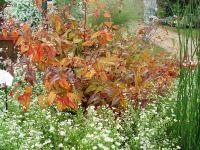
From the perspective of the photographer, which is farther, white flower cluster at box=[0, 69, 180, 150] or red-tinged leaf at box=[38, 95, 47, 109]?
red-tinged leaf at box=[38, 95, 47, 109]

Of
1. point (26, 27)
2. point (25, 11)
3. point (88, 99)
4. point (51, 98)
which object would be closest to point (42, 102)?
point (51, 98)

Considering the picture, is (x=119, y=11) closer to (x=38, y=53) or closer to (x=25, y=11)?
(x=25, y=11)

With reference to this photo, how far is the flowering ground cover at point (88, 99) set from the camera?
3428 mm

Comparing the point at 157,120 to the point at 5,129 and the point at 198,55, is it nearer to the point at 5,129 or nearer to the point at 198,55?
the point at 198,55

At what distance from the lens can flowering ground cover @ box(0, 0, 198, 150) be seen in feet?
11.2

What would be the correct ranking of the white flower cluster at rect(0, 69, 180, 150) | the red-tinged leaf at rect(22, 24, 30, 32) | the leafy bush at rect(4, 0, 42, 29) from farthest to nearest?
the leafy bush at rect(4, 0, 42, 29) → the red-tinged leaf at rect(22, 24, 30, 32) → the white flower cluster at rect(0, 69, 180, 150)

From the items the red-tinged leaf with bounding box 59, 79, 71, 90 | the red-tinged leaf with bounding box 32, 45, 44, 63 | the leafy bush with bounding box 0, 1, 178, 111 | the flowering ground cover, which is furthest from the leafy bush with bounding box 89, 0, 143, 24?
the red-tinged leaf with bounding box 59, 79, 71, 90

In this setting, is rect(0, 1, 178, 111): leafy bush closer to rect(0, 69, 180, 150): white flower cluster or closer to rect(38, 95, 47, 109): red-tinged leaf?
rect(38, 95, 47, 109): red-tinged leaf

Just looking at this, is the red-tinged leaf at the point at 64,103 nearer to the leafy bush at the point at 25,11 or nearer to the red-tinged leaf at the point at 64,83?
the red-tinged leaf at the point at 64,83

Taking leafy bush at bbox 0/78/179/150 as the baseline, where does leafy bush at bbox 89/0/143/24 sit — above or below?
above

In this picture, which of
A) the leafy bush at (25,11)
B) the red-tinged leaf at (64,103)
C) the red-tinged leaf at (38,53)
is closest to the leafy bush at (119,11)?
the leafy bush at (25,11)

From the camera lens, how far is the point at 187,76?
12.2 feet

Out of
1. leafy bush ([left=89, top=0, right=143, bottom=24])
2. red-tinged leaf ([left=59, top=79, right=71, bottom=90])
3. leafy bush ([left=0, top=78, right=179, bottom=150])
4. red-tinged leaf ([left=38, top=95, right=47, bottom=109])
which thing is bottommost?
leafy bush ([left=0, top=78, right=179, bottom=150])

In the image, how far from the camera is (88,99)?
4309 millimetres
